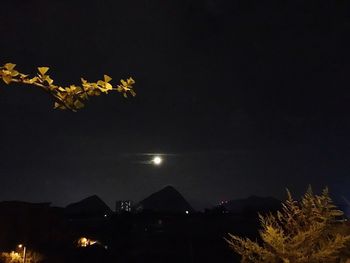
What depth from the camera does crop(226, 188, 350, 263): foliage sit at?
999 cm

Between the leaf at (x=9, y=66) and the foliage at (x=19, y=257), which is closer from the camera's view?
the leaf at (x=9, y=66)

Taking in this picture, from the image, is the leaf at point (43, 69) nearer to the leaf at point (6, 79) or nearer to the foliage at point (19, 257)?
the leaf at point (6, 79)

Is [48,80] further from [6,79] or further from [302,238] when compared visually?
[302,238]

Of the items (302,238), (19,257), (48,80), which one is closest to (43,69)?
(48,80)

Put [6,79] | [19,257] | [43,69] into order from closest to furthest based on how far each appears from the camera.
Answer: [43,69]
[6,79]
[19,257]

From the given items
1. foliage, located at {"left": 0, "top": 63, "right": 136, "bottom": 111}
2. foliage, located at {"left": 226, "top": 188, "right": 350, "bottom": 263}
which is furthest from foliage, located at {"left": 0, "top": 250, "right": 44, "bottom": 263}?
foliage, located at {"left": 0, "top": 63, "right": 136, "bottom": 111}

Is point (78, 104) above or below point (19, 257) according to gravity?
below

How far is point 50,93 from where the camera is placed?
3.64m

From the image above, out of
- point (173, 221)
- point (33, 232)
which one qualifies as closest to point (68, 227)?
point (33, 232)

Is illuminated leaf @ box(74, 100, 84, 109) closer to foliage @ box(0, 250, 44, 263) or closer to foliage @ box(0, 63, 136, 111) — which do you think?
foliage @ box(0, 63, 136, 111)

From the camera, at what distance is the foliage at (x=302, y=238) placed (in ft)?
32.8

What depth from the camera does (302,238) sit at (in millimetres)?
10070

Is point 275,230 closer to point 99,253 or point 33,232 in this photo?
point 99,253

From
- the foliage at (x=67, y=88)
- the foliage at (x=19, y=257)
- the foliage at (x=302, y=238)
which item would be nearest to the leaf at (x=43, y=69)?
the foliage at (x=67, y=88)
